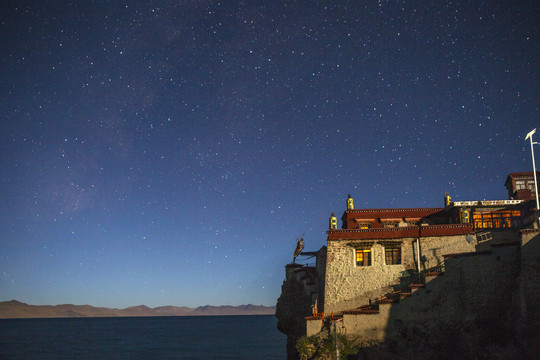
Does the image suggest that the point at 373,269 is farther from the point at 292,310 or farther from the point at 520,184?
the point at 520,184

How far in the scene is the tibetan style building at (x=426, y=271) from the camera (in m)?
25.0

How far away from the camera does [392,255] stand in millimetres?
32312

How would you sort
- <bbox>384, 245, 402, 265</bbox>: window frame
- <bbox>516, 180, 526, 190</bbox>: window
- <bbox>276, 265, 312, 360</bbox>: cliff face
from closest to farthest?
<bbox>384, 245, 402, 265</bbox>: window frame → <bbox>516, 180, 526, 190</bbox>: window → <bbox>276, 265, 312, 360</bbox>: cliff face

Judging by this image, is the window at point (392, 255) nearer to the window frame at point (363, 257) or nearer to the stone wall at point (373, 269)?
the stone wall at point (373, 269)

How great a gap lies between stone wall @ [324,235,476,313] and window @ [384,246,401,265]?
0.30 metres

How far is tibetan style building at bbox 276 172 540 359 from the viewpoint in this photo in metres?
25.0

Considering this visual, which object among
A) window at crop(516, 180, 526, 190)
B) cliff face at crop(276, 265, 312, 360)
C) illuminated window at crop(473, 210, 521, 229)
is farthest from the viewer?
cliff face at crop(276, 265, 312, 360)

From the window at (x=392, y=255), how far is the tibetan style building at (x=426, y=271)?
0.08 m

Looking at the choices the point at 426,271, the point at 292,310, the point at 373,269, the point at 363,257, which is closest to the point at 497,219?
the point at 426,271

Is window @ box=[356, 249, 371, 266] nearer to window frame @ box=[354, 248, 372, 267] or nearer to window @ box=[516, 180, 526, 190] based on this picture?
window frame @ box=[354, 248, 372, 267]

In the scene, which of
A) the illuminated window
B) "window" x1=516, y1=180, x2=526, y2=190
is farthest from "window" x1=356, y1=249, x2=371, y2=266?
"window" x1=516, y1=180, x2=526, y2=190

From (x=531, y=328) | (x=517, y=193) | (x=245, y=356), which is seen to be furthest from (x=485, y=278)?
(x=245, y=356)

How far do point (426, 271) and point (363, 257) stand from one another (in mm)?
5053

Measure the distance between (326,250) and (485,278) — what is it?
12.8 metres
